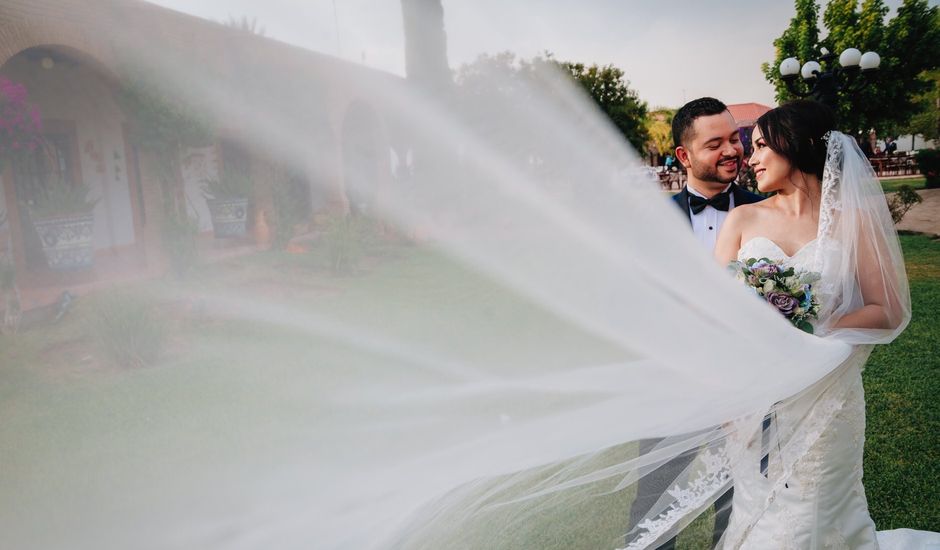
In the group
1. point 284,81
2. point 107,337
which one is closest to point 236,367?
point 107,337

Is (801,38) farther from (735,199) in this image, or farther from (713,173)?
(713,173)

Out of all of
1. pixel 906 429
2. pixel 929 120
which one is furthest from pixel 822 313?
pixel 929 120

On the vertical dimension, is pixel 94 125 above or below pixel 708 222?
above

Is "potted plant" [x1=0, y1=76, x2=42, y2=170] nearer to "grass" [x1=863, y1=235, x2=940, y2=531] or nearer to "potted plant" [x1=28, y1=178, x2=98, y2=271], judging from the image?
"potted plant" [x1=28, y1=178, x2=98, y2=271]

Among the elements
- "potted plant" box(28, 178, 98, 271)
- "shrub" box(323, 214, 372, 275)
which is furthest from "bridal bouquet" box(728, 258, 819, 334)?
"potted plant" box(28, 178, 98, 271)

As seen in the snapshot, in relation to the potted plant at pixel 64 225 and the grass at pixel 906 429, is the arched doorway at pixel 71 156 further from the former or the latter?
the grass at pixel 906 429

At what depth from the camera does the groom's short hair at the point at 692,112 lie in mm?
2182

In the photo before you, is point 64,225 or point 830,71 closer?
point 64,225

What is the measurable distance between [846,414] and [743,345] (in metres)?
0.45

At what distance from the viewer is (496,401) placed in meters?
1.81

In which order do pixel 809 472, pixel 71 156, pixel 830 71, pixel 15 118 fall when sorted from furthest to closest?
pixel 71 156, pixel 830 71, pixel 15 118, pixel 809 472

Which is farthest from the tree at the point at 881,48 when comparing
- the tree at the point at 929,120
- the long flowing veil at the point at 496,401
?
the long flowing veil at the point at 496,401

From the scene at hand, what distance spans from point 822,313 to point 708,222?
1.74 feet

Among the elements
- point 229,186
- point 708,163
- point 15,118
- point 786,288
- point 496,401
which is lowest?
point 496,401
